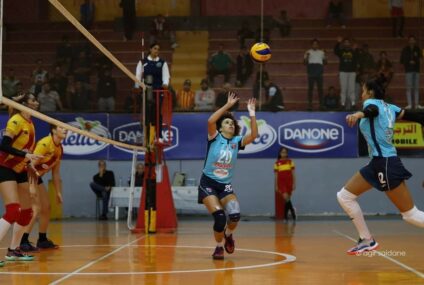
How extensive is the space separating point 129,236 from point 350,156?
9321mm

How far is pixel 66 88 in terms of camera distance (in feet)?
75.0

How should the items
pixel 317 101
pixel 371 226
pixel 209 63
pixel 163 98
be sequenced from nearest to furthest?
1. pixel 163 98
2. pixel 371 226
3. pixel 317 101
4. pixel 209 63

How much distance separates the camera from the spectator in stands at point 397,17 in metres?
25.4

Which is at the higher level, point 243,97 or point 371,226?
point 243,97

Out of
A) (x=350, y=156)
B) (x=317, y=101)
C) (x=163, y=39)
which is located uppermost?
(x=163, y=39)

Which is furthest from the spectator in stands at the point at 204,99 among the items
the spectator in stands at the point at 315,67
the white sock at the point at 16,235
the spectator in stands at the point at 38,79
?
the white sock at the point at 16,235

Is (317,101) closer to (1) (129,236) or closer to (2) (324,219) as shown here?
(2) (324,219)

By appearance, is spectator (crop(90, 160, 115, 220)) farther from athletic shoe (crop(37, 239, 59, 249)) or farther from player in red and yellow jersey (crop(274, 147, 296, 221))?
athletic shoe (crop(37, 239, 59, 249))

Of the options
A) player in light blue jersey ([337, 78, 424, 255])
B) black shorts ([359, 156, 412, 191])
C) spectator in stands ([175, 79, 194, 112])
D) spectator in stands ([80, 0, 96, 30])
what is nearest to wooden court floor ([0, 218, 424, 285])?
player in light blue jersey ([337, 78, 424, 255])

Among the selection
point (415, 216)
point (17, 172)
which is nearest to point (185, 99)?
point (17, 172)

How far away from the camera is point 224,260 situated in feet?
35.5

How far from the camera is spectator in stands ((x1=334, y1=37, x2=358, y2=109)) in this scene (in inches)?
910

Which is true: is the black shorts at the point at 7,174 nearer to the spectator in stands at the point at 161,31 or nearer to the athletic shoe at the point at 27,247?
the athletic shoe at the point at 27,247

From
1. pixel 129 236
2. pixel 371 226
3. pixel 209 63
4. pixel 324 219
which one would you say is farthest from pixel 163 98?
pixel 209 63
